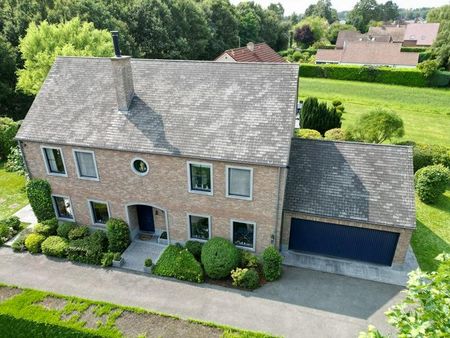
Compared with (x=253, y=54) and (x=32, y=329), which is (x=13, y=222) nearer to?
(x=32, y=329)

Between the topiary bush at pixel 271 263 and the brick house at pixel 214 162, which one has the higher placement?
the brick house at pixel 214 162

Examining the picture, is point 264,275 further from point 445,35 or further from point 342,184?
point 445,35

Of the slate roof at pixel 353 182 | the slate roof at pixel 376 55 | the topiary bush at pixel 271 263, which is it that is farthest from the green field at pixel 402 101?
the topiary bush at pixel 271 263

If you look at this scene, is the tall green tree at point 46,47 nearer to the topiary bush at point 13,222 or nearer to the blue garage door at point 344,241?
the topiary bush at point 13,222

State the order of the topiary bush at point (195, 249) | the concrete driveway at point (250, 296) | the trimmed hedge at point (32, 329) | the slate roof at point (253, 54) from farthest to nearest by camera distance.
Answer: the slate roof at point (253, 54)
the topiary bush at point (195, 249)
the concrete driveway at point (250, 296)
the trimmed hedge at point (32, 329)

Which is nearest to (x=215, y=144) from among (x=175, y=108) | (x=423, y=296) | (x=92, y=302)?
(x=175, y=108)

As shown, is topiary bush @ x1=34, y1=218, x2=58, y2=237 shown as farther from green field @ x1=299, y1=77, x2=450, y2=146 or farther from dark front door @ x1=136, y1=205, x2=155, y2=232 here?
green field @ x1=299, y1=77, x2=450, y2=146

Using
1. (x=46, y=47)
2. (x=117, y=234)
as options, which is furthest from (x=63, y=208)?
(x=46, y=47)
